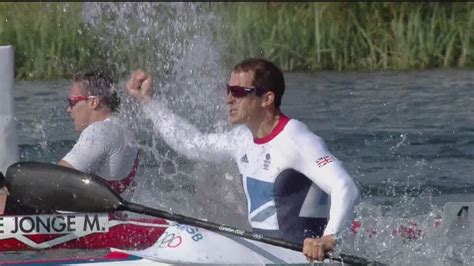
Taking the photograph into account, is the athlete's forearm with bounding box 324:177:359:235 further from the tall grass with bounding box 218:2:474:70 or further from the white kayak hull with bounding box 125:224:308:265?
the tall grass with bounding box 218:2:474:70

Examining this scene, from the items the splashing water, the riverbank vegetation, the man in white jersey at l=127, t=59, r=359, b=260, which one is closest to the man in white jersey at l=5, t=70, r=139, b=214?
the splashing water

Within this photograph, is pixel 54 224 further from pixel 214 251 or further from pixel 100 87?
pixel 214 251

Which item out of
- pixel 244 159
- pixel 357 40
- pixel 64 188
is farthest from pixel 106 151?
pixel 357 40

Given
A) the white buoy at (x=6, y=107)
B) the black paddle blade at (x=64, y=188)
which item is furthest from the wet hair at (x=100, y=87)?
the black paddle blade at (x=64, y=188)

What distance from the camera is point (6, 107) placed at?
28.0 ft

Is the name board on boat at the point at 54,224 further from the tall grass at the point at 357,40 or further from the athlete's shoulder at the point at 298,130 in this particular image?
the tall grass at the point at 357,40

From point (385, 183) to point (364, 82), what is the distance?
6.00 meters

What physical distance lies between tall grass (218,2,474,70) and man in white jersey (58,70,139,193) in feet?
28.1

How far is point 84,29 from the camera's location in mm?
16234

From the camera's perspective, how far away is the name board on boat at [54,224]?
26.3 ft

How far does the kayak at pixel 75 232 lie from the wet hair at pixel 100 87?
2.31 ft

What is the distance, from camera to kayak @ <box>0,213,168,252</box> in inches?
316

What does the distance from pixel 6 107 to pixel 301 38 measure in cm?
969

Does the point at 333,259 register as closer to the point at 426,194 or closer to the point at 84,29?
the point at 426,194
